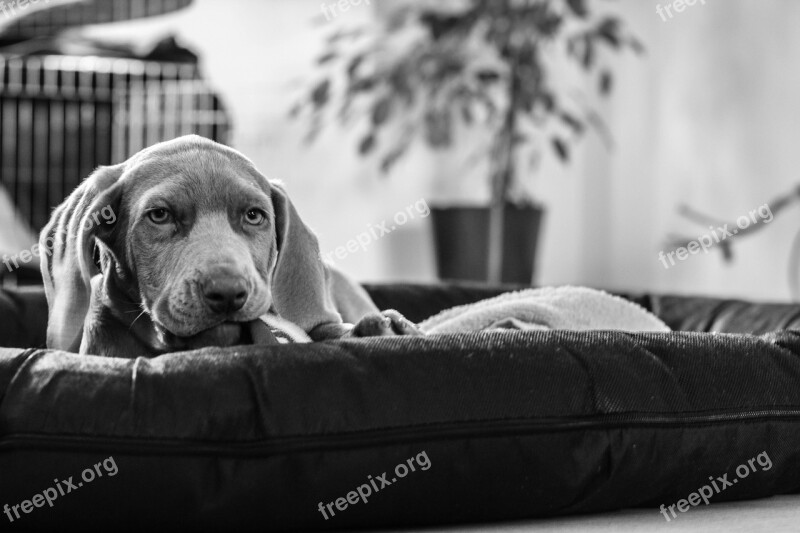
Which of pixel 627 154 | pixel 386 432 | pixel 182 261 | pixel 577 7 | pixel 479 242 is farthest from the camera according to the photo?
pixel 627 154

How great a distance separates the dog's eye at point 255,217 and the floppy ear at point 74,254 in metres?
0.19

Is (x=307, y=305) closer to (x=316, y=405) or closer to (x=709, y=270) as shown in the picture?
(x=316, y=405)

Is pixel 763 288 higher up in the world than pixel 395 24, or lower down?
lower down

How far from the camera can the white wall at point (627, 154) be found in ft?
13.1

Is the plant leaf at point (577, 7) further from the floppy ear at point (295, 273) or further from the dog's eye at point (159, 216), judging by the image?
the dog's eye at point (159, 216)

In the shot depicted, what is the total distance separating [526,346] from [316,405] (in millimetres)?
295

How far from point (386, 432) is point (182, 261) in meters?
0.38

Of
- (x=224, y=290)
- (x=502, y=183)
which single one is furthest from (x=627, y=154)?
(x=224, y=290)

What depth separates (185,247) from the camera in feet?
4.48

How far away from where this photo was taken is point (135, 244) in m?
1.42

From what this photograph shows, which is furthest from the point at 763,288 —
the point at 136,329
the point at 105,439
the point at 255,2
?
the point at 105,439

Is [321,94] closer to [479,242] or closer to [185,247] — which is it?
[479,242]

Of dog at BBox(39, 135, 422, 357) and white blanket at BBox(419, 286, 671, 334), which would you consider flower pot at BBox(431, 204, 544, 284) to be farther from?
dog at BBox(39, 135, 422, 357)

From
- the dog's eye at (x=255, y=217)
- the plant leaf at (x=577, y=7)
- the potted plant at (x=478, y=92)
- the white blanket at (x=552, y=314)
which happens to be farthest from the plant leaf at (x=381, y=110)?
the dog's eye at (x=255, y=217)
